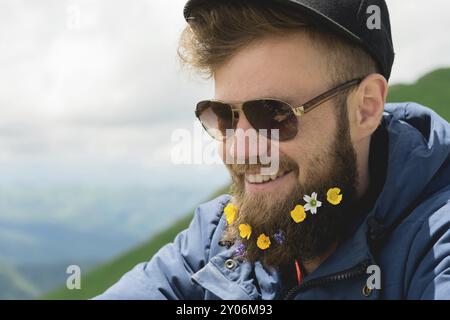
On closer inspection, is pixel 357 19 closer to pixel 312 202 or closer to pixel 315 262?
pixel 312 202

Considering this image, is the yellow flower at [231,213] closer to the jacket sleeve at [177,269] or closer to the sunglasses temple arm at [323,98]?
the jacket sleeve at [177,269]

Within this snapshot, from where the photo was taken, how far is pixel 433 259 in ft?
9.30

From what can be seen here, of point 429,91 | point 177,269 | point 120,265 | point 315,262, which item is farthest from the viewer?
point 120,265

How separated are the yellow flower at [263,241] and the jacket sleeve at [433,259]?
2.57 feet

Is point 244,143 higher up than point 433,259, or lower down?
higher up

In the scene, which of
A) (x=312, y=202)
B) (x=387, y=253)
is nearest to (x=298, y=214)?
(x=312, y=202)

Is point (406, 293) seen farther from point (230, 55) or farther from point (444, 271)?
point (230, 55)

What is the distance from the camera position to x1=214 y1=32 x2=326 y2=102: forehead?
3.20 meters

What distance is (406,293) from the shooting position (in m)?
2.96

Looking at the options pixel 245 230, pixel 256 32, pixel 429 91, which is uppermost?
pixel 429 91

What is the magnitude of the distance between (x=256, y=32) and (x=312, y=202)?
931 millimetres

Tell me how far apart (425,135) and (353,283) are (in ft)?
3.20
